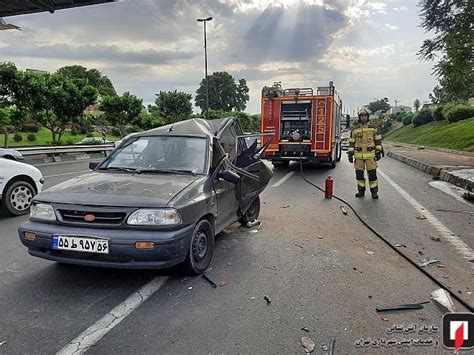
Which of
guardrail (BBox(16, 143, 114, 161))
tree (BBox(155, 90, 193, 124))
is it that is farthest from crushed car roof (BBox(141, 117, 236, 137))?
tree (BBox(155, 90, 193, 124))

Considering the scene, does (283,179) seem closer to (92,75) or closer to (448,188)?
(448,188)

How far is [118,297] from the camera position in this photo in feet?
11.5

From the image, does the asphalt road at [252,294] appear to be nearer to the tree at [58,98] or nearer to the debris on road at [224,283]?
the debris on road at [224,283]

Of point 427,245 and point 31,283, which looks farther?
point 427,245

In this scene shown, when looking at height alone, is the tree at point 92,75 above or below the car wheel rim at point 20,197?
above

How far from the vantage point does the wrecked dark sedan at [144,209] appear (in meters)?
3.47

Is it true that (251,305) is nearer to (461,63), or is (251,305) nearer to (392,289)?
(392,289)

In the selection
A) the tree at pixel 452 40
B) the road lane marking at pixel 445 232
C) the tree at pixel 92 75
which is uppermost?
the tree at pixel 92 75

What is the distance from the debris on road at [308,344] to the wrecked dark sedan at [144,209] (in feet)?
4.49

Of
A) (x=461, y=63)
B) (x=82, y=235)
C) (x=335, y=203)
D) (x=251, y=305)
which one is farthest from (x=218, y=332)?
(x=461, y=63)

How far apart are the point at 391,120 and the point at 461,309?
202 feet

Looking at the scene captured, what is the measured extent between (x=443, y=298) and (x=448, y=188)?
7801mm

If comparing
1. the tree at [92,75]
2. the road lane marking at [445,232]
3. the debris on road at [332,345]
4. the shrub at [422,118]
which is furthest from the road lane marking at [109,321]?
the tree at [92,75]

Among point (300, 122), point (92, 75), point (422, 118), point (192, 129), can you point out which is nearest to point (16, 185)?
point (192, 129)
